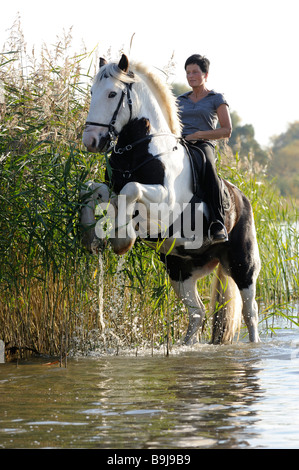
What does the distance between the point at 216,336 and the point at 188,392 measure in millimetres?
2546

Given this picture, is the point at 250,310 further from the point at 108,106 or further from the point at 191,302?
the point at 108,106

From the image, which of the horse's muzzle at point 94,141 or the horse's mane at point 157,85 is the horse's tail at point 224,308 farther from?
the horse's muzzle at point 94,141

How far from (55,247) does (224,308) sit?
197 cm

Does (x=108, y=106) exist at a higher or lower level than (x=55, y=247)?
higher

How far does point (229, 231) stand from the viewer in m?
7.02

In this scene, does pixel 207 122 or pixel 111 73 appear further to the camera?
pixel 207 122

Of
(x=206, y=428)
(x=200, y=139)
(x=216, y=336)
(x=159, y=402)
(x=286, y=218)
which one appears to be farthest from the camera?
(x=286, y=218)

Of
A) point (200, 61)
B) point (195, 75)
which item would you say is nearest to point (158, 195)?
point (195, 75)

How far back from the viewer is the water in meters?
3.63

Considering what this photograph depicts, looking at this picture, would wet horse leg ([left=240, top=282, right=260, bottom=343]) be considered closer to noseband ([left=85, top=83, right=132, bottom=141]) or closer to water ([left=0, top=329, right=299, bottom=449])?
water ([left=0, top=329, right=299, bottom=449])

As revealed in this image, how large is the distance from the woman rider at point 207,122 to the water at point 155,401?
48.0 inches

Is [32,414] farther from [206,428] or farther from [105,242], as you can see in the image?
[105,242]

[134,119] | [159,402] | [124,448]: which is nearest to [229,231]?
[134,119]

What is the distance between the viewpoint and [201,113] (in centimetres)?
702
